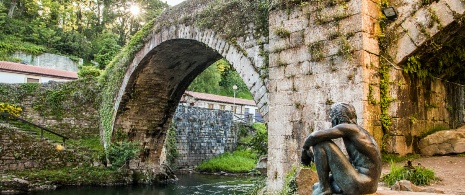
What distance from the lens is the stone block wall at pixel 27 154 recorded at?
12242 mm

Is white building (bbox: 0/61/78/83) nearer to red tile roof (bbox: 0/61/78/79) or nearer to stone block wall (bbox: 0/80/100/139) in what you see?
red tile roof (bbox: 0/61/78/79)

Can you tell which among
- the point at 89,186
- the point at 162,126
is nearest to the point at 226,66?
the point at 162,126

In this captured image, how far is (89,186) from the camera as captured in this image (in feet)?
42.2

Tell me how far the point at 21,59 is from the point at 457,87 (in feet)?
86.3

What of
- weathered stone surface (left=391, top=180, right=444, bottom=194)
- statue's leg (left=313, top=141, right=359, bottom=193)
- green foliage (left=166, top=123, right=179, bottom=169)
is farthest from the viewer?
green foliage (left=166, top=123, right=179, bottom=169)

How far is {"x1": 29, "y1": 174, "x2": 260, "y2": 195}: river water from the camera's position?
12.0 m

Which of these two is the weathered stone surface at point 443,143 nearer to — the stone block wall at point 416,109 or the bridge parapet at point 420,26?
the stone block wall at point 416,109

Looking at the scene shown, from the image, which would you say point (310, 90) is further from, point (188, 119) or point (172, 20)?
point (188, 119)

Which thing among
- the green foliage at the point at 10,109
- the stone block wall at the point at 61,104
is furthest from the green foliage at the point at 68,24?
the green foliage at the point at 10,109

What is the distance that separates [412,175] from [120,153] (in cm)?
1103

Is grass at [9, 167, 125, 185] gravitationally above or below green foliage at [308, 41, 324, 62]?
below

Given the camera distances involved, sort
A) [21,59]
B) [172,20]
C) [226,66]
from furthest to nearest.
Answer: [226,66]
[21,59]
[172,20]

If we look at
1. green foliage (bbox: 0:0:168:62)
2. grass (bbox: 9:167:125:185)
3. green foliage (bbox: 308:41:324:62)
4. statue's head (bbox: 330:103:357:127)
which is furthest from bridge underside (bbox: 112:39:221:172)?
green foliage (bbox: 0:0:168:62)

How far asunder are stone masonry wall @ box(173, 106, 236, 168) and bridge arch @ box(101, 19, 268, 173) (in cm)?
276
